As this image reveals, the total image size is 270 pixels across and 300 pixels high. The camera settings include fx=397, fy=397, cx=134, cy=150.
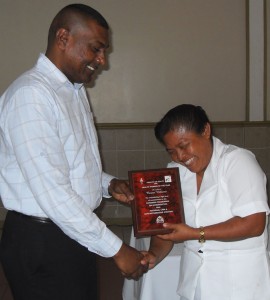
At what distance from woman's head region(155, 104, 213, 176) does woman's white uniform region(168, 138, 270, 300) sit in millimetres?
49

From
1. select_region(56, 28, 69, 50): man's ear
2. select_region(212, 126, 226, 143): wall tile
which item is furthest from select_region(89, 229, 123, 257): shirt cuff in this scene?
select_region(212, 126, 226, 143): wall tile

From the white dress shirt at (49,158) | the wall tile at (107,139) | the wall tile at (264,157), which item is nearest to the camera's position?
the white dress shirt at (49,158)

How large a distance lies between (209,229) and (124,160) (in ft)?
9.52

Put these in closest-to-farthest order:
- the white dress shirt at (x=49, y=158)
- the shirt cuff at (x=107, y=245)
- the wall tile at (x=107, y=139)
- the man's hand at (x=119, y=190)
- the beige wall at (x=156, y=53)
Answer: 1. the white dress shirt at (x=49, y=158)
2. the shirt cuff at (x=107, y=245)
3. the man's hand at (x=119, y=190)
4. the beige wall at (x=156, y=53)
5. the wall tile at (x=107, y=139)

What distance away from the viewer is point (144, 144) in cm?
423

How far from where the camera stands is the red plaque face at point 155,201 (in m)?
1.49

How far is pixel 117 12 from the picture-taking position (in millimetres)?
4035

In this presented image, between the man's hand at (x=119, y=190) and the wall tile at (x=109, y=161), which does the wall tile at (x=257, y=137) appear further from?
the man's hand at (x=119, y=190)

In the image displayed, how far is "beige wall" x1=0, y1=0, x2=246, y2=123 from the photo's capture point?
4.02m

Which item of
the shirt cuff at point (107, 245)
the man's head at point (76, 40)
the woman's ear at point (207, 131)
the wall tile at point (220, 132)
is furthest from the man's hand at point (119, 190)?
the wall tile at point (220, 132)

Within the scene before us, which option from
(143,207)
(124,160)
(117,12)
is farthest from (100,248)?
(117,12)

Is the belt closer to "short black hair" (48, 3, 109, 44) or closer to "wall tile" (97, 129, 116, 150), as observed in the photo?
"short black hair" (48, 3, 109, 44)

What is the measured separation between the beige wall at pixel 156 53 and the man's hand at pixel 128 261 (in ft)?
8.94

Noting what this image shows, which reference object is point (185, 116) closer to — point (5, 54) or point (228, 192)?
point (228, 192)
